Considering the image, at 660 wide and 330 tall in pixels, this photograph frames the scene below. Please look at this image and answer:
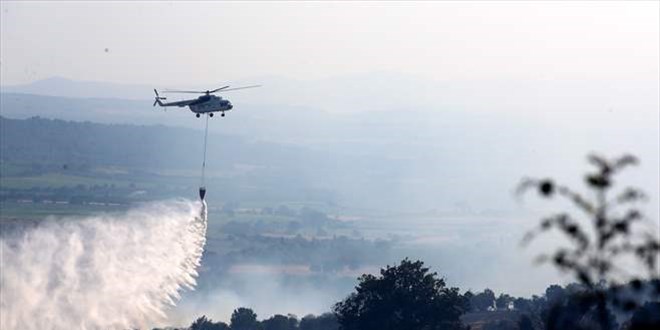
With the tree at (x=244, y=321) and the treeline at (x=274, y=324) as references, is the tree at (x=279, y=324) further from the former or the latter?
the tree at (x=244, y=321)

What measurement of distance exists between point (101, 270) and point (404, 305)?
23413 millimetres

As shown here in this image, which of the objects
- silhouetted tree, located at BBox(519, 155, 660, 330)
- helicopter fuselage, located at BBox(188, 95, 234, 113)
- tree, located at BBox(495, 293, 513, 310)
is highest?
helicopter fuselage, located at BBox(188, 95, 234, 113)

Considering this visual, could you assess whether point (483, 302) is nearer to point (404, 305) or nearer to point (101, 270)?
point (404, 305)

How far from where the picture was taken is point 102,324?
99125 millimetres

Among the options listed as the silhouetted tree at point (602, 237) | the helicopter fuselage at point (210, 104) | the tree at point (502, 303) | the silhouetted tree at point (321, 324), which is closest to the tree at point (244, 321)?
the silhouetted tree at point (321, 324)

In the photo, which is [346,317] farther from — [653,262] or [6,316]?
[653,262]

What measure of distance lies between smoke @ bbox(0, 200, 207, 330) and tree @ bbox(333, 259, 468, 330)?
13.6 m

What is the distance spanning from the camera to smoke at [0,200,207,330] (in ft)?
322

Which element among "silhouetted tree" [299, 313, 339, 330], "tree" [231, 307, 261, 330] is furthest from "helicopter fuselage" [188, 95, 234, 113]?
"tree" [231, 307, 261, 330]

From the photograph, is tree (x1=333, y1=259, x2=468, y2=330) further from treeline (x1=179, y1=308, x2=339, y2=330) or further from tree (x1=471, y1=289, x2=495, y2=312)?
tree (x1=471, y1=289, x2=495, y2=312)

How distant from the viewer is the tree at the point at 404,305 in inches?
4124

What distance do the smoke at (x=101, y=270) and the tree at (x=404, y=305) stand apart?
13590 mm

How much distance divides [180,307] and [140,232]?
92.3m

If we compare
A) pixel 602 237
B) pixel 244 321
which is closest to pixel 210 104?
pixel 244 321
